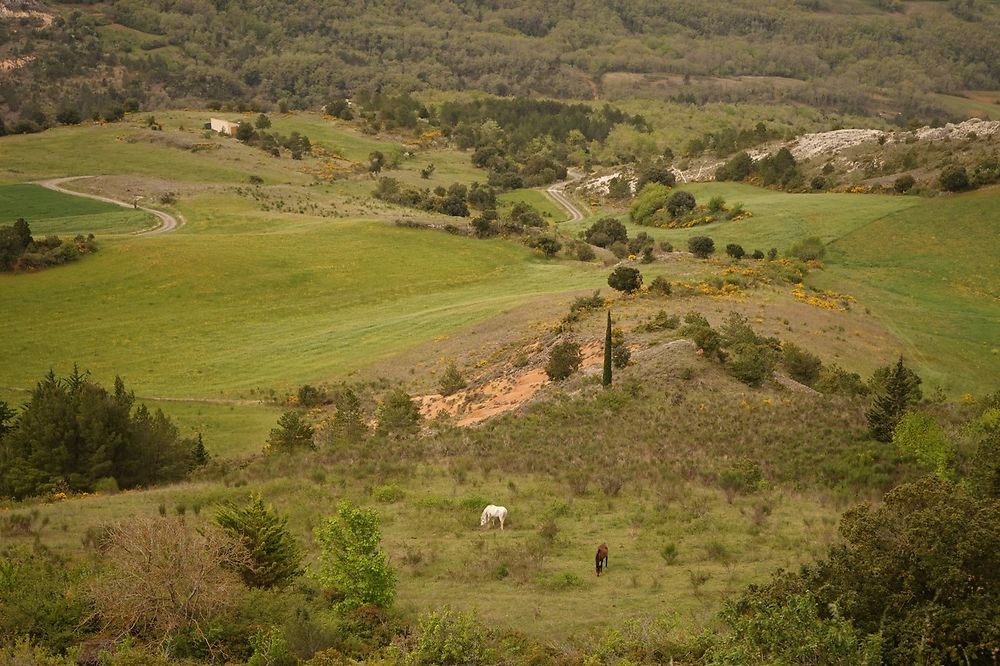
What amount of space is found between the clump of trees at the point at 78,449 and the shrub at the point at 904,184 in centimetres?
8439

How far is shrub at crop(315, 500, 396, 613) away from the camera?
53.8ft

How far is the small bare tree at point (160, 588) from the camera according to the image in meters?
14.3

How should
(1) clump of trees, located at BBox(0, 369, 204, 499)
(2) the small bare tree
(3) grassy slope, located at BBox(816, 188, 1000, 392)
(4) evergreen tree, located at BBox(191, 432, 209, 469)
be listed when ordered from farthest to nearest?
1. (3) grassy slope, located at BBox(816, 188, 1000, 392)
2. (4) evergreen tree, located at BBox(191, 432, 209, 469)
3. (1) clump of trees, located at BBox(0, 369, 204, 499)
4. (2) the small bare tree

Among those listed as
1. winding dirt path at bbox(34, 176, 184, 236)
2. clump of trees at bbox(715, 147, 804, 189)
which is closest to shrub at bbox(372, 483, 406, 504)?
winding dirt path at bbox(34, 176, 184, 236)

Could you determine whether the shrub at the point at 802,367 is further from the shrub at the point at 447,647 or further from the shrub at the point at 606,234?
the shrub at the point at 606,234

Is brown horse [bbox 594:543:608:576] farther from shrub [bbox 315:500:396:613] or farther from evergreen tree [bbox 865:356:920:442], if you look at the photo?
evergreen tree [bbox 865:356:920:442]

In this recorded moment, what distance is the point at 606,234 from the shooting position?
320 feet

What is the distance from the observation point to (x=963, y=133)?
104 m

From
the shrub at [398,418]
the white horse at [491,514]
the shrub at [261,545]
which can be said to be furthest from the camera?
the shrub at [398,418]

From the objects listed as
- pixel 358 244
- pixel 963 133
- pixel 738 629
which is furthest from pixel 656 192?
pixel 738 629

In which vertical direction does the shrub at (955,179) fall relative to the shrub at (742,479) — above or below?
above

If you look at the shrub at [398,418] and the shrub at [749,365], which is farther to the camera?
the shrub at [398,418]

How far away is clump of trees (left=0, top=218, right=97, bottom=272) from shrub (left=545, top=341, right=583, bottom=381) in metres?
50.5

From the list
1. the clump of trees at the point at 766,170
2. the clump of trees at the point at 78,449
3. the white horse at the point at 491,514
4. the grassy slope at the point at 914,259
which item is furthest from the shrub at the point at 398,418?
the clump of trees at the point at 766,170
